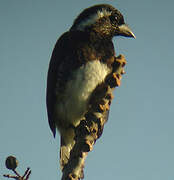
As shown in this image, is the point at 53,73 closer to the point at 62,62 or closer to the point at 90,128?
the point at 62,62

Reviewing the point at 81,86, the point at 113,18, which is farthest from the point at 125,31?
the point at 81,86

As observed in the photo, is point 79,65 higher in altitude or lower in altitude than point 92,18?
lower

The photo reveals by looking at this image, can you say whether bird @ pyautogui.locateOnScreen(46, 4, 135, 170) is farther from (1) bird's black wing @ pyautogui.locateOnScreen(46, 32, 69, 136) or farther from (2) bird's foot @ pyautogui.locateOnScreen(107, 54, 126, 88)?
(2) bird's foot @ pyautogui.locateOnScreen(107, 54, 126, 88)

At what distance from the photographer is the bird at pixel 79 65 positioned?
3.28 m

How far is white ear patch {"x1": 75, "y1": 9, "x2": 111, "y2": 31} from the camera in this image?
151 inches

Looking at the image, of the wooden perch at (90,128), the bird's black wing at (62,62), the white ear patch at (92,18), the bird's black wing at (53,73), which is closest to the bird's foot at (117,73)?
the wooden perch at (90,128)

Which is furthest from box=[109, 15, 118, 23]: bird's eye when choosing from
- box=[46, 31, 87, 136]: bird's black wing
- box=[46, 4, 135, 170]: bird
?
box=[46, 31, 87, 136]: bird's black wing

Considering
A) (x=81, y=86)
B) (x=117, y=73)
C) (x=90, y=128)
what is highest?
(x=81, y=86)

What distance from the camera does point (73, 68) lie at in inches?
132

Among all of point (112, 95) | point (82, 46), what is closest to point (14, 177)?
point (112, 95)

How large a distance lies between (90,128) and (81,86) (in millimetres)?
1215

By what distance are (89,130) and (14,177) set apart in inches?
22.5

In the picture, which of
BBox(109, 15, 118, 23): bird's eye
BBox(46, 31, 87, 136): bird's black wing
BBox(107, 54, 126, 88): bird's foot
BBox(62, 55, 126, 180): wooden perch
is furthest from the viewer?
BBox(109, 15, 118, 23): bird's eye

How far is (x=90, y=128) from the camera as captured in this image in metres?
2.09
